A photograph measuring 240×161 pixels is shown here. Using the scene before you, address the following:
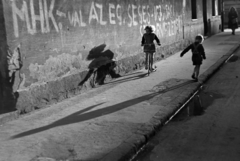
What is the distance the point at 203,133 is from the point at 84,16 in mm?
3916

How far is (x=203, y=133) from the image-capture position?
4434 mm

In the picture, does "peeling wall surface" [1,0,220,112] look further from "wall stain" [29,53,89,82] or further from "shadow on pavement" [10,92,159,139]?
"shadow on pavement" [10,92,159,139]

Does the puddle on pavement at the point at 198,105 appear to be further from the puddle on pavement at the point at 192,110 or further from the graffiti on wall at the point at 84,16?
the graffiti on wall at the point at 84,16

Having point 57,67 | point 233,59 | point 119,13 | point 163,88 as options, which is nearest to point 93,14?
point 119,13

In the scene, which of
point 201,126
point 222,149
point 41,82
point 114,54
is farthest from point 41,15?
point 222,149

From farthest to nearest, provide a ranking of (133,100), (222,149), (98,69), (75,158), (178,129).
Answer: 1. (98,69)
2. (133,100)
3. (178,129)
4. (222,149)
5. (75,158)

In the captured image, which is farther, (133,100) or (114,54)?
(114,54)

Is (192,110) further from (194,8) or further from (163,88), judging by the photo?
(194,8)

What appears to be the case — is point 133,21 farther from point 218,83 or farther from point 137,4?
point 218,83

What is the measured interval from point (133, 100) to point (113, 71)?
2269 millimetres

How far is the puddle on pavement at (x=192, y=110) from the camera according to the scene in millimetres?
3933

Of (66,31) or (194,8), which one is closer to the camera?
(66,31)

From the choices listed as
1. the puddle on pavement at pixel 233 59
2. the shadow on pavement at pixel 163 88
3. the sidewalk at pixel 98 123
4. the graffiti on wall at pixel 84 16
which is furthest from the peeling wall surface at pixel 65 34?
the puddle on pavement at pixel 233 59

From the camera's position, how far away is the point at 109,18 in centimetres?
803
